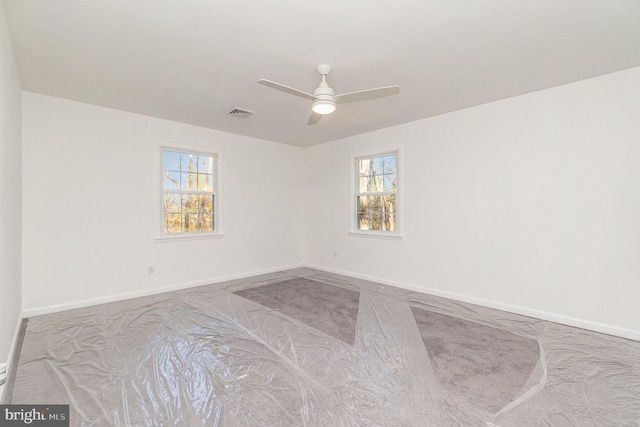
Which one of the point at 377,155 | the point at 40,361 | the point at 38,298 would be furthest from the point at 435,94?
the point at 38,298

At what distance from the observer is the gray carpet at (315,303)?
305 centimetres

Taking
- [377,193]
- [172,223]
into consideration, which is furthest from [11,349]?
[377,193]

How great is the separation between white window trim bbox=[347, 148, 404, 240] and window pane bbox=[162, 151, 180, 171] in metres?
2.91

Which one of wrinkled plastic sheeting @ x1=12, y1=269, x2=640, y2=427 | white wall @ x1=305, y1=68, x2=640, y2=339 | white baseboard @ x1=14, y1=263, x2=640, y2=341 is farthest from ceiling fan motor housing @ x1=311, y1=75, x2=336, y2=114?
white baseboard @ x1=14, y1=263, x2=640, y2=341

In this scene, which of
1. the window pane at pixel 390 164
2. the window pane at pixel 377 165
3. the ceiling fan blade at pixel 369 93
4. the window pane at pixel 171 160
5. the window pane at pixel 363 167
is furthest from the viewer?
the window pane at pixel 363 167

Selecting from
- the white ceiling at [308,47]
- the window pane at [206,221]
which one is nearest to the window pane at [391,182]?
the white ceiling at [308,47]

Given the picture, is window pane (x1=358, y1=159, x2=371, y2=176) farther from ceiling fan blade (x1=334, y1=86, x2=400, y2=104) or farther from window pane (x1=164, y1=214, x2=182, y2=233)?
window pane (x1=164, y1=214, x2=182, y2=233)

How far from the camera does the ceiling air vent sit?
383 cm

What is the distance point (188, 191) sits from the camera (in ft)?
15.1

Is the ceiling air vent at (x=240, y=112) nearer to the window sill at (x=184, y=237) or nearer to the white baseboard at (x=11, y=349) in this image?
the window sill at (x=184, y=237)

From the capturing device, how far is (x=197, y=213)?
4.75 meters

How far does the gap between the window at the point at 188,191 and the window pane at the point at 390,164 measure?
2900 mm

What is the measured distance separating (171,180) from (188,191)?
0.29 metres

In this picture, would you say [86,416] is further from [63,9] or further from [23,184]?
[23,184]
